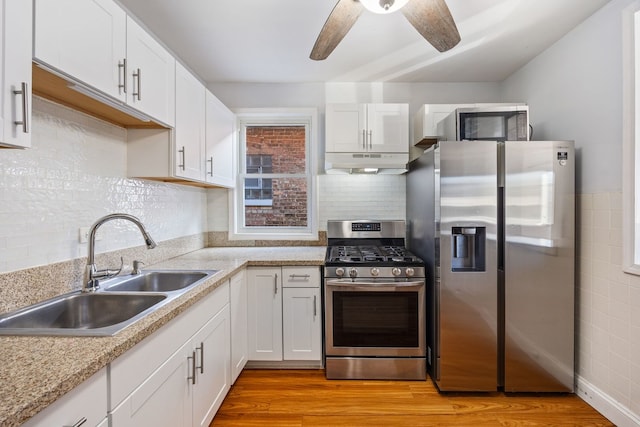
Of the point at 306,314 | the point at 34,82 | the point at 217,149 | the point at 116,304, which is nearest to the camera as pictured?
the point at 34,82

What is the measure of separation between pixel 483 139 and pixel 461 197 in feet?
1.81

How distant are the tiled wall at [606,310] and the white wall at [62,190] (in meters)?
2.92

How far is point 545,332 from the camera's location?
2.13 meters

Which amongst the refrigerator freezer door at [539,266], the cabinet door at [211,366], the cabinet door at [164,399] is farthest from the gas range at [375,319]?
the cabinet door at [164,399]

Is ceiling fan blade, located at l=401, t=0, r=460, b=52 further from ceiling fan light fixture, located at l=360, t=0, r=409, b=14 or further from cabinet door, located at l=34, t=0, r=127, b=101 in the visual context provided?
cabinet door, located at l=34, t=0, r=127, b=101

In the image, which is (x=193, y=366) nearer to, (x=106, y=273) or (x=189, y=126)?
(x=106, y=273)

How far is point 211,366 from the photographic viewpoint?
1.75 m

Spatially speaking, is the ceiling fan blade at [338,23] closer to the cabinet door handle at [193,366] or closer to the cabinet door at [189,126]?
the cabinet door at [189,126]

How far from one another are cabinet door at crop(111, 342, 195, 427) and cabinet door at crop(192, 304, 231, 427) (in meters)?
0.09

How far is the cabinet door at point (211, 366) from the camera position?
1573mm

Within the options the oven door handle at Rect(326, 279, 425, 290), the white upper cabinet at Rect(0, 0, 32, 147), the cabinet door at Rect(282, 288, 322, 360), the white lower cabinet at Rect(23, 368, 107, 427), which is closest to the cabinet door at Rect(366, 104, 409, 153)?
the oven door handle at Rect(326, 279, 425, 290)

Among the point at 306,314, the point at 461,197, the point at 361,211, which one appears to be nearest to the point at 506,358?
the point at 461,197

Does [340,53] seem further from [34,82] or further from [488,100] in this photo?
[34,82]

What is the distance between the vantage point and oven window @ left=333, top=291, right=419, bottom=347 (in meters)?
2.33
